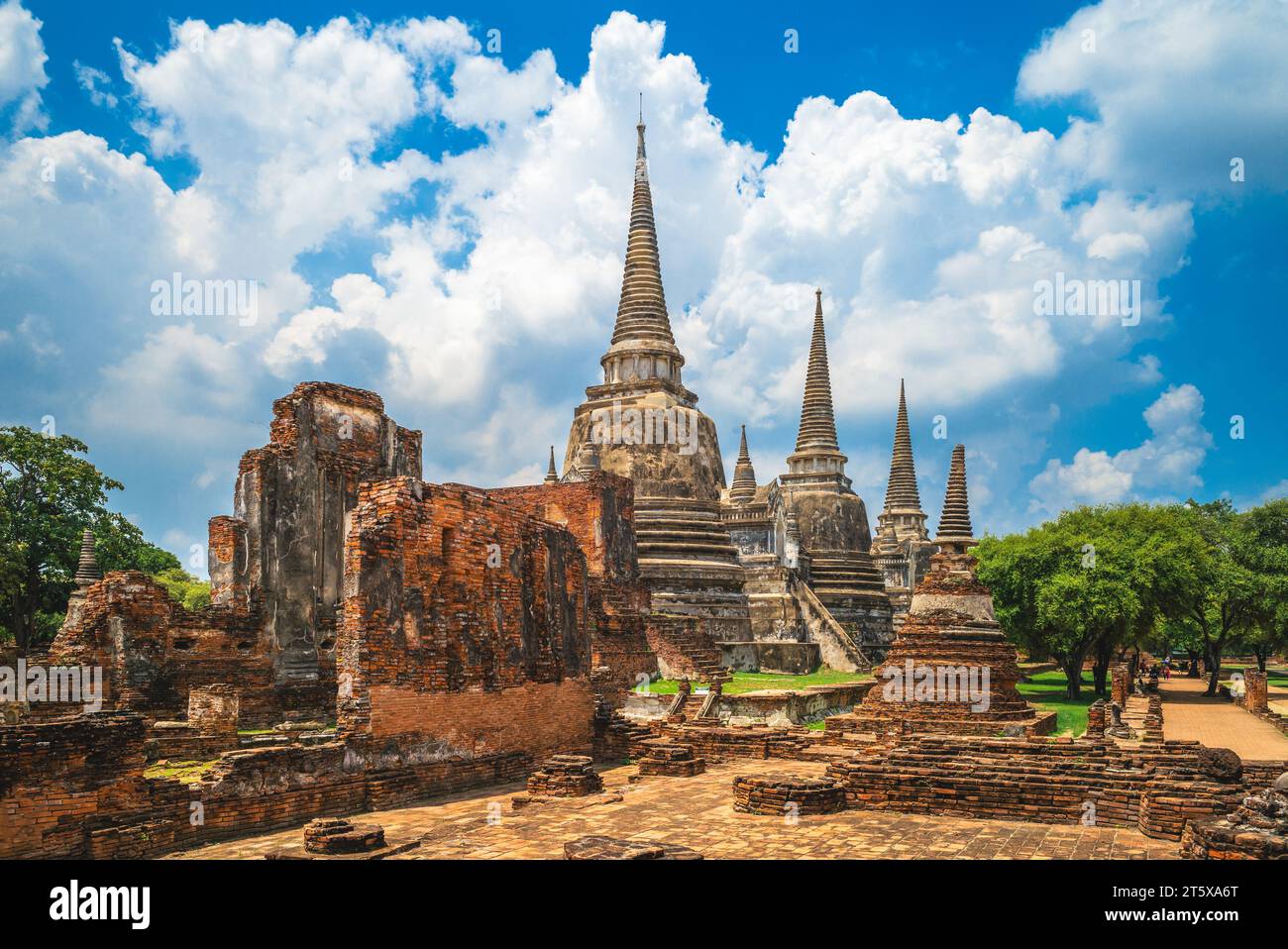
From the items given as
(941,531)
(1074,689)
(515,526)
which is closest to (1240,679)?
(1074,689)

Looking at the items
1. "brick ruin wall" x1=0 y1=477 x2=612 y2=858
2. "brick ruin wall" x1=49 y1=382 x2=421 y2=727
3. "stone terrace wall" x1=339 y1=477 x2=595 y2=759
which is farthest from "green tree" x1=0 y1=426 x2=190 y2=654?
"stone terrace wall" x1=339 y1=477 x2=595 y2=759

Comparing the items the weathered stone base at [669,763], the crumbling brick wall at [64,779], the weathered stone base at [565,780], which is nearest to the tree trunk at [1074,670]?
the weathered stone base at [669,763]

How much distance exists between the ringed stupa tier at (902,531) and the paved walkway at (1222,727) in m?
19.7

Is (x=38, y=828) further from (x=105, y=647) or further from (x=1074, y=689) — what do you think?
(x=1074, y=689)

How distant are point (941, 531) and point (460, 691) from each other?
1221 cm

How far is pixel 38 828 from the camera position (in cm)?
968

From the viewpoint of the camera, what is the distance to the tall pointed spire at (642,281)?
39.6m

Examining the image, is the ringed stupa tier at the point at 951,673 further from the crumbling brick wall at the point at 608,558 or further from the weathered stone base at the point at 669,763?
the crumbling brick wall at the point at 608,558

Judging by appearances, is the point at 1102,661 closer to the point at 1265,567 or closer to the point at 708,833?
the point at 1265,567

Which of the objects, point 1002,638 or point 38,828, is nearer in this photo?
point 38,828

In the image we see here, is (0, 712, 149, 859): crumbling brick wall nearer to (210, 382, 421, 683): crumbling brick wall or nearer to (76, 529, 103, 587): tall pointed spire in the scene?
(210, 382, 421, 683): crumbling brick wall

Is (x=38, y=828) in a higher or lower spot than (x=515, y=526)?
lower

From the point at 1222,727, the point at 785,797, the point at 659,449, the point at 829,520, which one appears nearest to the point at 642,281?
the point at 659,449
